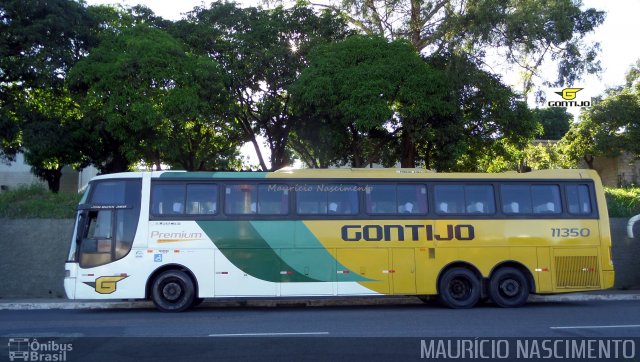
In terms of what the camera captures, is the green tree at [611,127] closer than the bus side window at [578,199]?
No

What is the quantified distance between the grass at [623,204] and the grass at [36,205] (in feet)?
53.3

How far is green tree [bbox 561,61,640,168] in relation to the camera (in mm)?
36500

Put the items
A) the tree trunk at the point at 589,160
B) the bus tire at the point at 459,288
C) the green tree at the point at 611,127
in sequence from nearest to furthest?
the bus tire at the point at 459,288 < the green tree at the point at 611,127 < the tree trunk at the point at 589,160

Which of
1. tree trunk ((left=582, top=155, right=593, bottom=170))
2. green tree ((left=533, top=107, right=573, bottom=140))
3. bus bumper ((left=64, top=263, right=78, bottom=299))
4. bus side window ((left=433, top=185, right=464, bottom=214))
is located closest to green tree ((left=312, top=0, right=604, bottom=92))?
bus side window ((left=433, top=185, right=464, bottom=214))

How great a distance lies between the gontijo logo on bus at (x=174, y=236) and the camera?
13867 mm

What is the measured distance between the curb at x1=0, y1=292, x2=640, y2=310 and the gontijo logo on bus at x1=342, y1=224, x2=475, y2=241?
1.91m

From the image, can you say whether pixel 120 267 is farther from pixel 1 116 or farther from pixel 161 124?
pixel 1 116

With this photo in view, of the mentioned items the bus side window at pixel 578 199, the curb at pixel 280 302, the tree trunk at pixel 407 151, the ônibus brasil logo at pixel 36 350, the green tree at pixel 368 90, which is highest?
→ the green tree at pixel 368 90

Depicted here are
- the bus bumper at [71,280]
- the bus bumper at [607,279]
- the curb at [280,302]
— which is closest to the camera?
the bus bumper at [71,280]

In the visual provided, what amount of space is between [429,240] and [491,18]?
1000 cm

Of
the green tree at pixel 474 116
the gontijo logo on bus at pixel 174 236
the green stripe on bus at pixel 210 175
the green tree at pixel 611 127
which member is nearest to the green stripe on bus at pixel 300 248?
the green stripe on bus at pixel 210 175

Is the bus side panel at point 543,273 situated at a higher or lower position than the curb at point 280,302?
higher

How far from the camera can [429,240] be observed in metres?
14.4

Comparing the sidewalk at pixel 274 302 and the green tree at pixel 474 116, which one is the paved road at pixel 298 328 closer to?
the sidewalk at pixel 274 302
